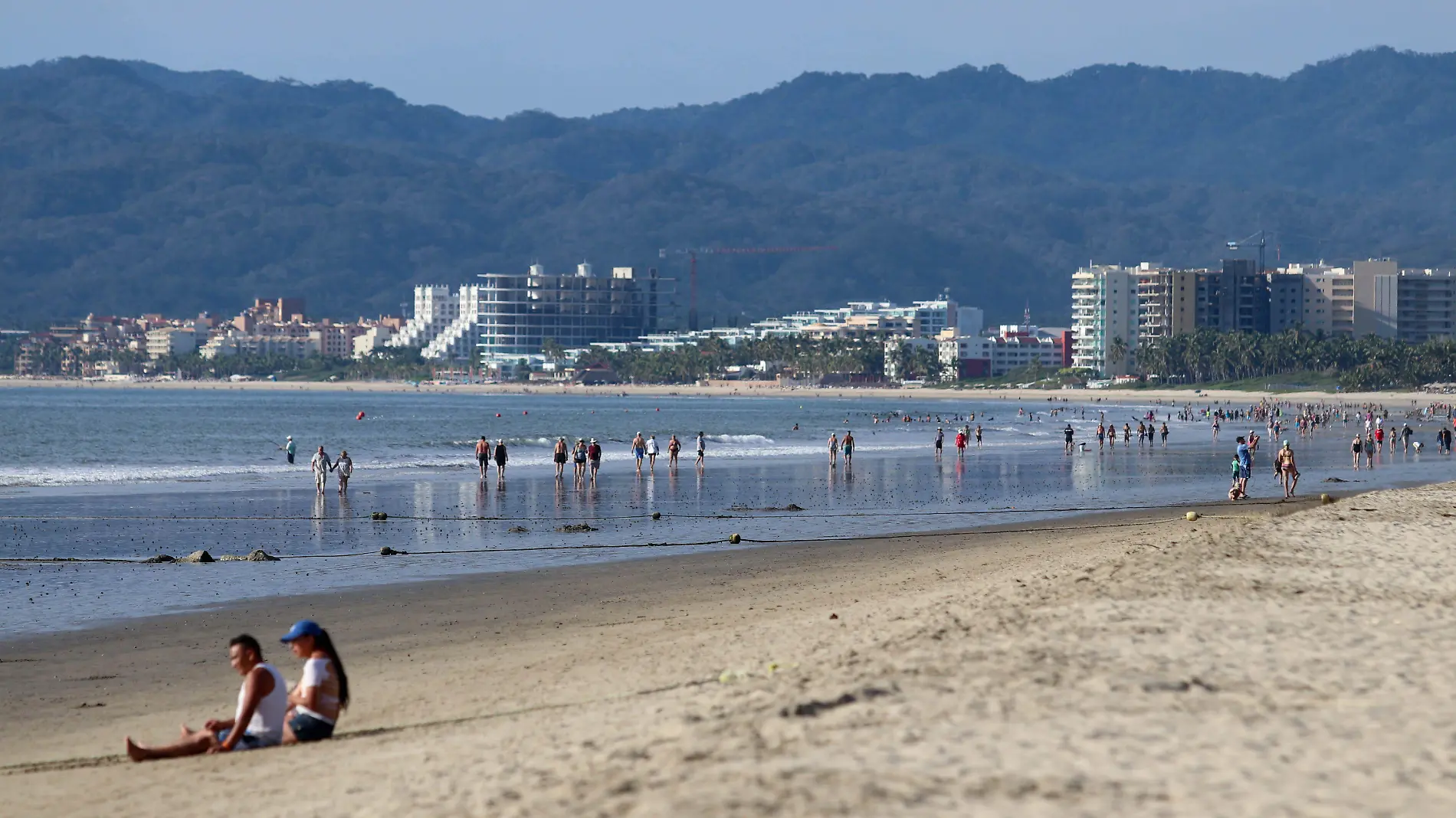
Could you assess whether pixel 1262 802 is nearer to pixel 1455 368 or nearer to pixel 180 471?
pixel 180 471

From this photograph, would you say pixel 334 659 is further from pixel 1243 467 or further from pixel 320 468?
pixel 320 468

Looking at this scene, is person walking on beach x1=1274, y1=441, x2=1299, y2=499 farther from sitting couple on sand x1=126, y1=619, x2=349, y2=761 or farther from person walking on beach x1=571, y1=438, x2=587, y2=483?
sitting couple on sand x1=126, y1=619, x2=349, y2=761

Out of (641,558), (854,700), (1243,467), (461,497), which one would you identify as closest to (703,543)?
(641,558)

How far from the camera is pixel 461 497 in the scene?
35656 mm

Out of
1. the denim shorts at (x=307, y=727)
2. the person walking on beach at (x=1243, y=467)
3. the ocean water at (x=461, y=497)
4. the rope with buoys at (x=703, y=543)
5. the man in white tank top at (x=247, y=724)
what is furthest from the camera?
the person walking on beach at (x=1243, y=467)

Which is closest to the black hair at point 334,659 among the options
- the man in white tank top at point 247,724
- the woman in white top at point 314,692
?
the woman in white top at point 314,692

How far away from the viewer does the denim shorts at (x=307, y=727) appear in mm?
10148

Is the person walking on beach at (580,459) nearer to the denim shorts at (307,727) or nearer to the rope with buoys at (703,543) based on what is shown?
the rope with buoys at (703,543)

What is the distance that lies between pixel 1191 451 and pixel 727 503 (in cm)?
3213

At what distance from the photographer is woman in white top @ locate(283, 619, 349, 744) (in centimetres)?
1017

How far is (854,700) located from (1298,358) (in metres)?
177

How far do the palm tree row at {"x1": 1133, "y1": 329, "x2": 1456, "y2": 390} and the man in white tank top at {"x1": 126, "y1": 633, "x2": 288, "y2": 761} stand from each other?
6224 inches

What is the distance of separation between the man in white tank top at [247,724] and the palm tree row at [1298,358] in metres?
158

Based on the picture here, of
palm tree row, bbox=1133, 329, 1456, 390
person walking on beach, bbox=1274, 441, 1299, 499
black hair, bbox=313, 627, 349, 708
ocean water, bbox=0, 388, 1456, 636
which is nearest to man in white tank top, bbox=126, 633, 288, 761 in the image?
black hair, bbox=313, 627, 349, 708
